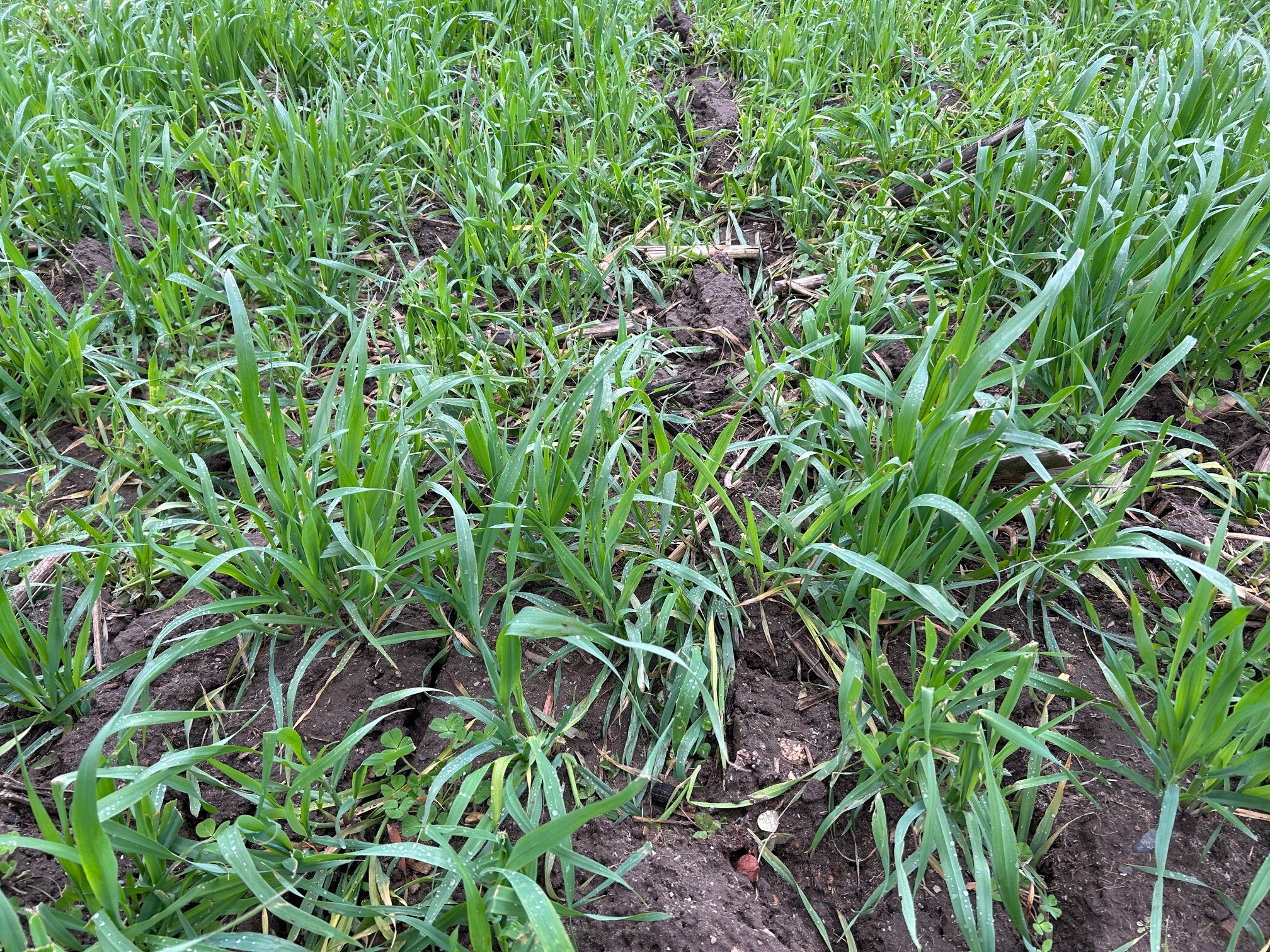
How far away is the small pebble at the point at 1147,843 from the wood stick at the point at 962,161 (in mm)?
1604

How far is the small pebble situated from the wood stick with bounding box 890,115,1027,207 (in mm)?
1604

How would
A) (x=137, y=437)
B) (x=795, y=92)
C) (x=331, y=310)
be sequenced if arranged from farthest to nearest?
(x=795, y=92) < (x=331, y=310) < (x=137, y=437)

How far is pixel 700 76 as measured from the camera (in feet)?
9.17

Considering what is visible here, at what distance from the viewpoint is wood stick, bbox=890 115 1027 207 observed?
220 cm

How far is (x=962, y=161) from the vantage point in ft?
7.30

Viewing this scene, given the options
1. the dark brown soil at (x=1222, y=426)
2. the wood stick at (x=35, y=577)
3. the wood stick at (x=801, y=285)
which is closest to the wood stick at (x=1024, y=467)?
the dark brown soil at (x=1222, y=426)

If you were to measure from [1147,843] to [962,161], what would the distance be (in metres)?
1.76

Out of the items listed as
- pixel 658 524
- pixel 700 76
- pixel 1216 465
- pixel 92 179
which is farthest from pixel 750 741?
pixel 700 76

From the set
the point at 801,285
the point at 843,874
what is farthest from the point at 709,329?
the point at 843,874

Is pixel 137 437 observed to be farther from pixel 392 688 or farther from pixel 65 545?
pixel 392 688

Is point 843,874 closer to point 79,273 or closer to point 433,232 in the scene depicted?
point 433,232

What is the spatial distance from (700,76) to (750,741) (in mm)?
2342

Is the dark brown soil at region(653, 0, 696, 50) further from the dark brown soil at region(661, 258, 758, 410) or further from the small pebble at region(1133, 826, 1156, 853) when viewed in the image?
the small pebble at region(1133, 826, 1156, 853)

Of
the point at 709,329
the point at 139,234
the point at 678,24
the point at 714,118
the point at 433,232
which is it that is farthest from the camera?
the point at 678,24
